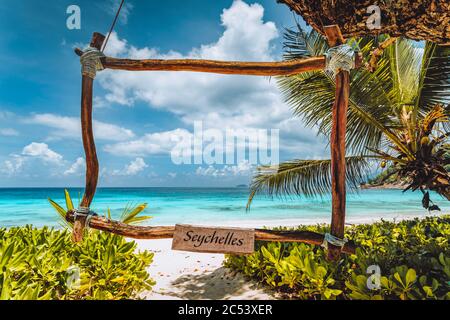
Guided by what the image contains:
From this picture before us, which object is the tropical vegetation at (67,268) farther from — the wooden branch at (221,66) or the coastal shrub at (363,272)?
the wooden branch at (221,66)

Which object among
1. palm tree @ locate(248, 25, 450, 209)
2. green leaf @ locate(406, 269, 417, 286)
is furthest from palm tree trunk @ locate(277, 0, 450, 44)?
green leaf @ locate(406, 269, 417, 286)

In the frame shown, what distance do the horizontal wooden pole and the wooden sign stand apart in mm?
110

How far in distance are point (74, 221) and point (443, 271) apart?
2.80 meters

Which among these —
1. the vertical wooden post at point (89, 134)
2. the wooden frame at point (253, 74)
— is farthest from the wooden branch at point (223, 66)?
the vertical wooden post at point (89, 134)

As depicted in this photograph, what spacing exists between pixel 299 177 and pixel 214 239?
260cm

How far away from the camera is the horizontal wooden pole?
2.21m

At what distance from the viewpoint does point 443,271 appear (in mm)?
1738

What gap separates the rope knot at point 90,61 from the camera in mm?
2494

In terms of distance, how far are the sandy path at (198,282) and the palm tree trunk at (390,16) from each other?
274 centimetres

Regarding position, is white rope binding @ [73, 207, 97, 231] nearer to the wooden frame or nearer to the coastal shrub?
the wooden frame

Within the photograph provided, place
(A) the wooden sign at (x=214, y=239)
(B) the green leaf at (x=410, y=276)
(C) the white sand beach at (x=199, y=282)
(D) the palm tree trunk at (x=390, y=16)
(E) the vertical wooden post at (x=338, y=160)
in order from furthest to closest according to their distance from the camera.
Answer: (C) the white sand beach at (x=199, y=282) → (D) the palm tree trunk at (x=390, y=16) → (E) the vertical wooden post at (x=338, y=160) → (A) the wooden sign at (x=214, y=239) → (B) the green leaf at (x=410, y=276)

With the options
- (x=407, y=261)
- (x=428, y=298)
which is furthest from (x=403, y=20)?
(x=428, y=298)

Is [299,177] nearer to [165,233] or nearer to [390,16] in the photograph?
[390,16]
